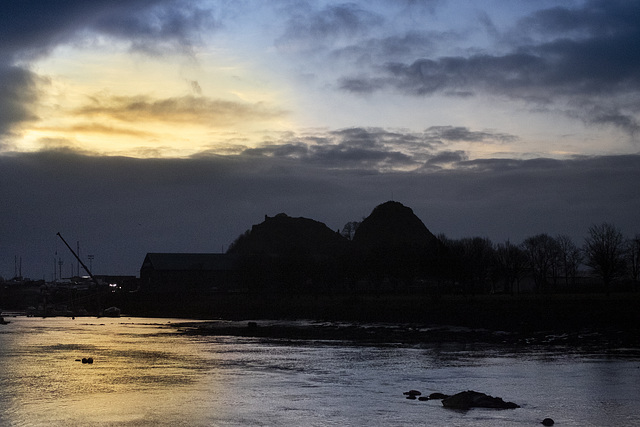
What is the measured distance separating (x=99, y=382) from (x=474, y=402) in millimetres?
19482

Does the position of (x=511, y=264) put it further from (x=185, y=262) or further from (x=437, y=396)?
(x=437, y=396)

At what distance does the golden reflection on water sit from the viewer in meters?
28.1

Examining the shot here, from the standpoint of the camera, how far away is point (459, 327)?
71750mm

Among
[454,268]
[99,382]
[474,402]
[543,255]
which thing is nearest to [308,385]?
[474,402]

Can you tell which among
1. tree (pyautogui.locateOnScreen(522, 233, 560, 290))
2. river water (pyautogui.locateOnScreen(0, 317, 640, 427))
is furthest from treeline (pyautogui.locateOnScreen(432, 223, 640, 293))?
river water (pyautogui.locateOnScreen(0, 317, 640, 427))

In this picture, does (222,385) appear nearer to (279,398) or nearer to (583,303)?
(279,398)

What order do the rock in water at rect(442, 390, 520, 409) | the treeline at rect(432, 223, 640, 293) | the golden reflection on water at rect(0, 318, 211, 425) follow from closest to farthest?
1. the golden reflection on water at rect(0, 318, 211, 425)
2. the rock in water at rect(442, 390, 520, 409)
3. the treeline at rect(432, 223, 640, 293)

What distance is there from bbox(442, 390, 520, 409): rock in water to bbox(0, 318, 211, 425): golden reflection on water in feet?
34.6

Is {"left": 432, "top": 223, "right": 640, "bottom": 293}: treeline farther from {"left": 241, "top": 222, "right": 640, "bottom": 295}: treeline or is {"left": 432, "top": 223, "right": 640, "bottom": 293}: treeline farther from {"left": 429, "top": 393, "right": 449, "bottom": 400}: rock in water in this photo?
{"left": 429, "top": 393, "right": 449, "bottom": 400}: rock in water

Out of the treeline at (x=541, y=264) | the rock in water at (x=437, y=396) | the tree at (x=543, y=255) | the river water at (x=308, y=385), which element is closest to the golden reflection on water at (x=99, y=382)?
the river water at (x=308, y=385)

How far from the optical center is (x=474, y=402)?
94.1 feet

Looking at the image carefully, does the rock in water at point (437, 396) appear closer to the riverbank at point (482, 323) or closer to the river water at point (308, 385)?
the river water at point (308, 385)

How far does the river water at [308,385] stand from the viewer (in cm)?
2705

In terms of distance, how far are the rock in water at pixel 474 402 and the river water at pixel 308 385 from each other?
0.60 metres
